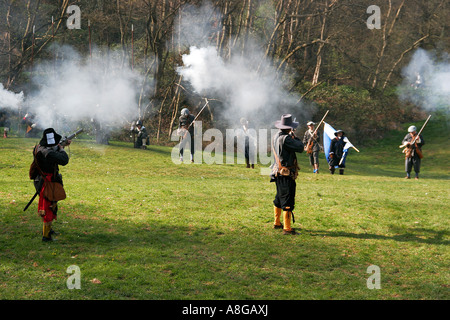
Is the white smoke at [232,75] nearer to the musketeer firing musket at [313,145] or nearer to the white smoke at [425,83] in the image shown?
the white smoke at [425,83]

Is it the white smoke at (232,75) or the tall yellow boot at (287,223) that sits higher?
the white smoke at (232,75)

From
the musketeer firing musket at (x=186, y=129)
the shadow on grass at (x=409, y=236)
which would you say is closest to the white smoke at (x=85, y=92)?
the musketeer firing musket at (x=186, y=129)

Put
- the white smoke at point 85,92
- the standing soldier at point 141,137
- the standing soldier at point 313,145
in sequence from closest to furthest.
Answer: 1. the standing soldier at point 313,145
2. the standing soldier at point 141,137
3. the white smoke at point 85,92

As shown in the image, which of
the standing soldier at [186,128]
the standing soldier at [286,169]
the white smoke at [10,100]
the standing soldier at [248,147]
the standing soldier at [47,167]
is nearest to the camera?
the standing soldier at [47,167]

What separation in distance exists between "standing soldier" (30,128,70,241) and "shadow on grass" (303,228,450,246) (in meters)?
5.48

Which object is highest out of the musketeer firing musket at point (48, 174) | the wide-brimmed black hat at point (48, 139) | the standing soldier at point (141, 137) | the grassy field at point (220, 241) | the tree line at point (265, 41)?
the tree line at point (265, 41)

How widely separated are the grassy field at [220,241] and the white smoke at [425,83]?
55.4 feet

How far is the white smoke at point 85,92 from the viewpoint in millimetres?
30266

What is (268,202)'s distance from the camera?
521 inches

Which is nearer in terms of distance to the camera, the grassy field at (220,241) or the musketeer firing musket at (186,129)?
the grassy field at (220,241)

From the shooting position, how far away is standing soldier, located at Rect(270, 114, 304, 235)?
9.95 meters

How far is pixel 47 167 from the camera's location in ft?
29.4

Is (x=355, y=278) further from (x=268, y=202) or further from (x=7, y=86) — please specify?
(x=7, y=86)
